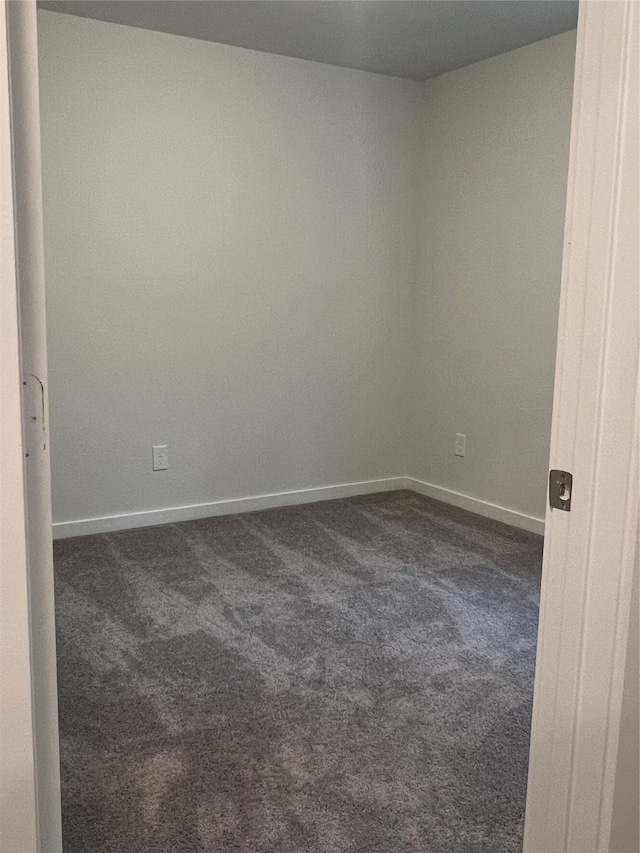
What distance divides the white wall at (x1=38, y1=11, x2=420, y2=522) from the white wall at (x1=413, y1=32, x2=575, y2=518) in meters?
0.18

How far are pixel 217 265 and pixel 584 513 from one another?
10.00ft

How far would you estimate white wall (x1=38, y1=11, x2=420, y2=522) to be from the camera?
349cm

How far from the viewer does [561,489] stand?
1.08 meters

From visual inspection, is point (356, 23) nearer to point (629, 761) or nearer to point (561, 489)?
point (561, 489)

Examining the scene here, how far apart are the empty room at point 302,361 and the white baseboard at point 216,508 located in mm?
13

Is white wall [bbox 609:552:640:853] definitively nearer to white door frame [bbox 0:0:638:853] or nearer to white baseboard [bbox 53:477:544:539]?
white door frame [bbox 0:0:638:853]

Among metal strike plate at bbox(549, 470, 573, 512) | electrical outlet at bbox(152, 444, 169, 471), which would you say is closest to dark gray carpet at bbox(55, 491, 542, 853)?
electrical outlet at bbox(152, 444, 169, 471)

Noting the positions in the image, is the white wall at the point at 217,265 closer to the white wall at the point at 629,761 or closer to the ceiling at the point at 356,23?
the ceiling at the point at 356,23

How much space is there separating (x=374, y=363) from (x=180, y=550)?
1560mm

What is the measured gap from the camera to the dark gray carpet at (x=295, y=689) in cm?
174

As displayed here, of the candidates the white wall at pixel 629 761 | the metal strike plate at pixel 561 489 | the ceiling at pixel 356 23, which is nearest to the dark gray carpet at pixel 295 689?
the white wall at pixel 629 761

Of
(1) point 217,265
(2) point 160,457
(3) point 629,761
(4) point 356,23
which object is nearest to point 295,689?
(3) point 629,761

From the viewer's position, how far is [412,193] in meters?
4.35

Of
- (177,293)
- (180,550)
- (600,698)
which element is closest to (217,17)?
(177,293)
